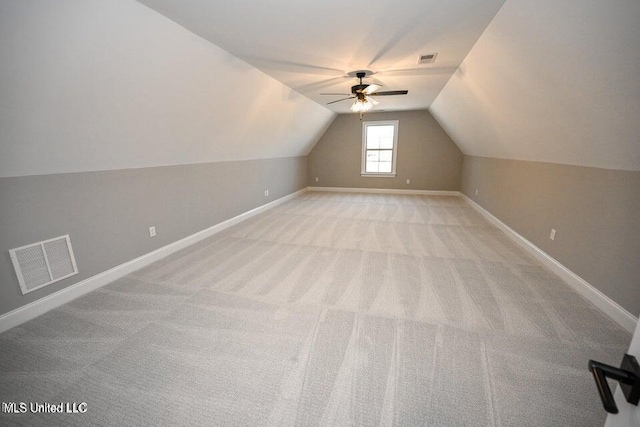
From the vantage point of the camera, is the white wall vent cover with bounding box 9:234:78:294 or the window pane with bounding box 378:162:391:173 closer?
the white wall vent cover with bounding box 9:234:78:294

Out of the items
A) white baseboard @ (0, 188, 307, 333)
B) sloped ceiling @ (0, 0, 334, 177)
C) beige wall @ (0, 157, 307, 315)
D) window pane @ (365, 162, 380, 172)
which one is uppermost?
sloped ceiling @ (0, 0, 334, 177)

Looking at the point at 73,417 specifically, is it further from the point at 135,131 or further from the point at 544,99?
the point at 544,99

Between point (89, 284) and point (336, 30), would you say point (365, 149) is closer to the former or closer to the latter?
point (336, 30)

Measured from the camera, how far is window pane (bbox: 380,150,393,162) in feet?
23.0

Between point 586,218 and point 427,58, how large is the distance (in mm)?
2231

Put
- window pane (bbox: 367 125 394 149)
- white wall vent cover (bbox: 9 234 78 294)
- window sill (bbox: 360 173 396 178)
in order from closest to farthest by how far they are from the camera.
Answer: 1. white wall vent cover (bbox: 9 234 78 294)
2. window pane (bbox: 367 125 394 149)
3. window sill (bbox: 360 173 396 178)

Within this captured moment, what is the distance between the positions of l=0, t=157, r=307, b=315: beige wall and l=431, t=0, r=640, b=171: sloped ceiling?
143 inches

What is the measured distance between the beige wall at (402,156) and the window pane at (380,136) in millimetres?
243

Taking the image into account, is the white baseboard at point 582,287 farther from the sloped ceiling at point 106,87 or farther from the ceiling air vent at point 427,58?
the sloped ceiling at point 106,87

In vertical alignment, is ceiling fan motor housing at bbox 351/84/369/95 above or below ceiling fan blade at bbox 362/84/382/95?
above

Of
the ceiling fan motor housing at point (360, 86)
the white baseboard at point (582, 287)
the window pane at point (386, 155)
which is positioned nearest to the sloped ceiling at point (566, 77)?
the white baseboard at point (582, 287)

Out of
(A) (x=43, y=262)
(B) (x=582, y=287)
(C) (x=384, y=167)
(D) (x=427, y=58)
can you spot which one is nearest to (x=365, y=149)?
(C) (x=384, y=167)

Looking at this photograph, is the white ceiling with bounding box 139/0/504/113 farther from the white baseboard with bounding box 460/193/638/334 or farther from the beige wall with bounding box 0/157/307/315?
the white baseboard with bounding box 460/193/638/334

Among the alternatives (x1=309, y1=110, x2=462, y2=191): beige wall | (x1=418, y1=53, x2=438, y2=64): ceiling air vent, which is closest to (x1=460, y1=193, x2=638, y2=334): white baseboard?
(x1=418, y1=53, x2=438, y2=64): ceiling air vent
